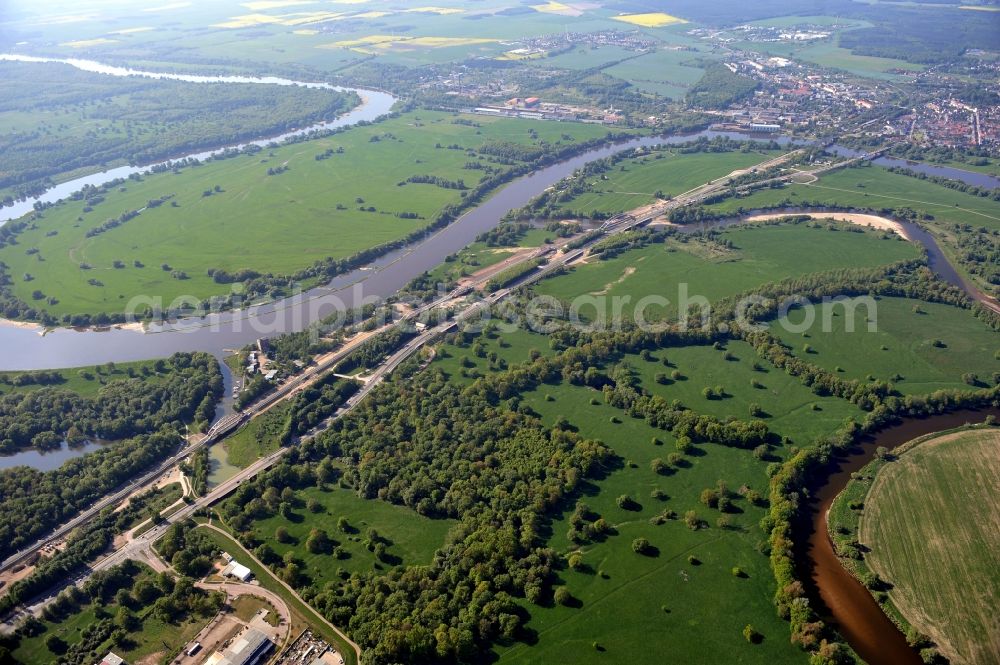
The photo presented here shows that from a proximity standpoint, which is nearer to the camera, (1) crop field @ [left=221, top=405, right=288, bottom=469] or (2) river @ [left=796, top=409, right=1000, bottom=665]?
(2) river @ [left=796, top=409, right=1000, bottom=665]

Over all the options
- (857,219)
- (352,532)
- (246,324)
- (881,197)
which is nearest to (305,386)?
(246,324)

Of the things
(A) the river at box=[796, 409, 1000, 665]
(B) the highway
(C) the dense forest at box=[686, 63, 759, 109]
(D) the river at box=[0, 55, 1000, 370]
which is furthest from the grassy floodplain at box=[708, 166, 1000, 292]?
(A) the river at box=[796, 409, 1000, 665]

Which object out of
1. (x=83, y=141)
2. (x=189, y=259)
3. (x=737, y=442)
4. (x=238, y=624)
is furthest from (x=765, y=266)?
(x=83, y=141)

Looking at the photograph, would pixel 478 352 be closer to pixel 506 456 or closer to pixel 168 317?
pixel 506 456

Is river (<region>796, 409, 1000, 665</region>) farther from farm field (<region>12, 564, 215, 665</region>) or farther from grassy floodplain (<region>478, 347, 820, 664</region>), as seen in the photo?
farm field (<region>12, 564, 215, 665</region>)

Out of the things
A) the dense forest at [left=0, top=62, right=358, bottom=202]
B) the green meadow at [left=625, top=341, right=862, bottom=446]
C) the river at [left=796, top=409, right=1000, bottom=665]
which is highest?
the dense forest at [left=0, top=62, right=358, bottom=202]

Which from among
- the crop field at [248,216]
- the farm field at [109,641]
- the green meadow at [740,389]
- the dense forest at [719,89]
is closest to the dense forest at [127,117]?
the crop field at [248,216]
